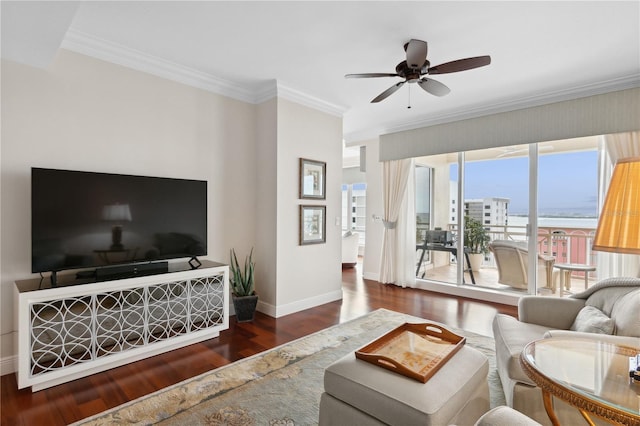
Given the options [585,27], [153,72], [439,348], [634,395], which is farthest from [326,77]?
[634,395]

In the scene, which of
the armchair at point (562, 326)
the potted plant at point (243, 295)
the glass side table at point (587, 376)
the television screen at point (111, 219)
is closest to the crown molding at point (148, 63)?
the television screen at point (111, 219)

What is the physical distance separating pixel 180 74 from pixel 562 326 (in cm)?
396

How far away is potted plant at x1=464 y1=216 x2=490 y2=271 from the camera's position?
193 inches

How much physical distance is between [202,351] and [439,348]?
2.05 meters

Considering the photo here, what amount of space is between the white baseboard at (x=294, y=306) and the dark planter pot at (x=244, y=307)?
0.89 ft

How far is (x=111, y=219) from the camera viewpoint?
2740 millimetres

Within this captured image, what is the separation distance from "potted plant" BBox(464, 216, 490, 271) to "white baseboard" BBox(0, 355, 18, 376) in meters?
5.27

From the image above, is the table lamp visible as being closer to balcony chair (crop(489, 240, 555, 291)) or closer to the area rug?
the area rug

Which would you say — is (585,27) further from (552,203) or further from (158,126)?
(158,126)

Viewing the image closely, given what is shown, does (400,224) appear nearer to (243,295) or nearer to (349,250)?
(349,250)

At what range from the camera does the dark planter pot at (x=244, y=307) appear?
3584mm

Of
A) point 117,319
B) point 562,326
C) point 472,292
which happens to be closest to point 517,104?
point 472,292

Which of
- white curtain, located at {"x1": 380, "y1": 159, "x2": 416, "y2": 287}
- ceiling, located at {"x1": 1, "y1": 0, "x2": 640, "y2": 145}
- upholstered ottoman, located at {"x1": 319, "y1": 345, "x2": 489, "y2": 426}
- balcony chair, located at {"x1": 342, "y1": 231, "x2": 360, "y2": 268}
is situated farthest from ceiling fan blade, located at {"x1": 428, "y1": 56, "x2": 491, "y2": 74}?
balcony chair, located at {"x1": 342, "y1": 231, "x2": 360, "y2": 268}

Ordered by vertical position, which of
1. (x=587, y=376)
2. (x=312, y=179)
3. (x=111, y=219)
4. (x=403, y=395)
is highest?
(x=312, y=179)
